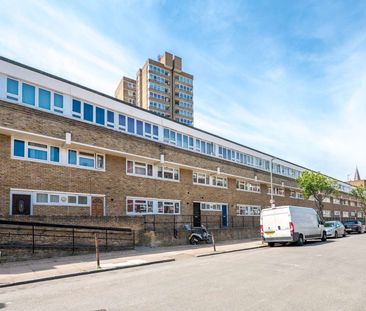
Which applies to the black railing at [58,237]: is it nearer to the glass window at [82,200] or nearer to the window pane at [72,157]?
the glass window at [82,200]

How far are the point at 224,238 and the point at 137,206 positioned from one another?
22.9ft

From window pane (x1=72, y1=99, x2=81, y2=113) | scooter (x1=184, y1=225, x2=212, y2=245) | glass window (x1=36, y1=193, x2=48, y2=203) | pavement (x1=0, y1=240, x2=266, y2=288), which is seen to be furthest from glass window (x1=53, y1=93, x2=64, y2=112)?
scooter (x1=184, y1=225, x2=212, y2=245)

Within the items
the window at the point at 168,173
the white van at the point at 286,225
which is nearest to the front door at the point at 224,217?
the window at the point at 168,173

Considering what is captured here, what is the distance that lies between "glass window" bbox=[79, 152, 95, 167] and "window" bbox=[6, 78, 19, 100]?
461cm

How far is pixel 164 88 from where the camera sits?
101312 millimetres

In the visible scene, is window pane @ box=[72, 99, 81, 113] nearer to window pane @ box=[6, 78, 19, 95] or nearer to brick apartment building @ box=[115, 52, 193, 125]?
window pane @ box=[6, 78, 19, 95]

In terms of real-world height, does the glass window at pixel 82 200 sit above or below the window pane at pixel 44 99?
below

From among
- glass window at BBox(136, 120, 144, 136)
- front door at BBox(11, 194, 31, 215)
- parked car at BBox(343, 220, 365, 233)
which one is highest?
glass window at BBox(136, 120, 144, 136)

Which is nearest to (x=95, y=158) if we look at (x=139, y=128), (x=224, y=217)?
(x=139, y=128)

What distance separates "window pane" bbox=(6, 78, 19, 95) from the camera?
1739cm

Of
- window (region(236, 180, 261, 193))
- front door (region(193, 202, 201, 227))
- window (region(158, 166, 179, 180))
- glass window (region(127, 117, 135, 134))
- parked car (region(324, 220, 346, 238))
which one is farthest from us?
window (region(236, 180, 261, 193))

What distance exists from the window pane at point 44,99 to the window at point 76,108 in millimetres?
1477

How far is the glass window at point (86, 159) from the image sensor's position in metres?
20.6

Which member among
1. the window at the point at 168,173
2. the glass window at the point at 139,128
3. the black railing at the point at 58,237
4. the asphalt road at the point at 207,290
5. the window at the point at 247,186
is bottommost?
the asphalt road at the point at 207,290
